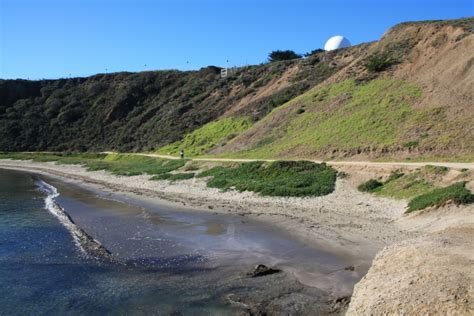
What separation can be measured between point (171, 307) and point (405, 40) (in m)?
38.9

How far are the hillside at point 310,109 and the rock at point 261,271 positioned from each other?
49.2 feet

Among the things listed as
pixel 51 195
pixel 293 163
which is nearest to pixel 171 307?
pixel 293 163

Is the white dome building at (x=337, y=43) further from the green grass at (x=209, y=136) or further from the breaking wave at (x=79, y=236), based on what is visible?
the breaking wave at (x=79, y=236)

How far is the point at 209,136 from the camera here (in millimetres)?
51969

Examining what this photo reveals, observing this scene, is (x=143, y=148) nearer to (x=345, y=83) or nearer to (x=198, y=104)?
(x=198, y=104)

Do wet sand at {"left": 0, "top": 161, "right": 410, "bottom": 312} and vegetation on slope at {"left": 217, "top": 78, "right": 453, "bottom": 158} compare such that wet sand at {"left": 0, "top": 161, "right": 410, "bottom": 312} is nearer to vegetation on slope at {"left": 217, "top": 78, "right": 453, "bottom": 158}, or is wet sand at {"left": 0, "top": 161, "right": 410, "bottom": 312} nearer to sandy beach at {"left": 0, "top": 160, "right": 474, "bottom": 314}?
sandy beach at {"left": 0, "top": 160, "right": 474, "bottom": 314}

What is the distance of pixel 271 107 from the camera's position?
49.2 metres

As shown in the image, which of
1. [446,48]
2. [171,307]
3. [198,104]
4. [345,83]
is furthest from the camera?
[198,104]

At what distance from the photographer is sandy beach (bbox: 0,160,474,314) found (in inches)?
343

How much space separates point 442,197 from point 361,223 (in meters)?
2.93

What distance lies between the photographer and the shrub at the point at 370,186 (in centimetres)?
2117

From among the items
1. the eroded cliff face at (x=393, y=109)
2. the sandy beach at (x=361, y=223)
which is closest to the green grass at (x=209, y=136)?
the eroded cliff face at (x=393, y=109)

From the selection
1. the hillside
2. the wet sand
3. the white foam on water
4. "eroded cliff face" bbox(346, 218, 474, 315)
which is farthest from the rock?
the hillside

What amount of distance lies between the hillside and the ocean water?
13210 millimetres
